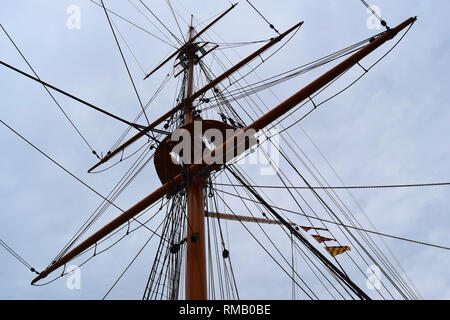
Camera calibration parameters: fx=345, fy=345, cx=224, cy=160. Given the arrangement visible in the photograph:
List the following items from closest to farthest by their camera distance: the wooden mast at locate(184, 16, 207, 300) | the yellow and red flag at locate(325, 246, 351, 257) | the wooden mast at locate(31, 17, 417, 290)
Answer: the wooden mast at locate(184, 16, 207, 300) < the wooden mast at locate(31, 17, 417, 290) < the yellow and red flag at locate(325, 246, 351, 257)

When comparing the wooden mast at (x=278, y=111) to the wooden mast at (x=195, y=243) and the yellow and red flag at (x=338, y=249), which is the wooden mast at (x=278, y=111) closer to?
the wooden mast at (x=195, y=243)

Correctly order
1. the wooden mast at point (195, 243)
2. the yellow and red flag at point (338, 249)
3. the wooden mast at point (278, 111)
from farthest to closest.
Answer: the yellow and red flag at point (338, 249) → the wooden mast at point (278, 111) → the wooden mast at point (195, 243)

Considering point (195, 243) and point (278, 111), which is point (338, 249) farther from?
point (195, 243)

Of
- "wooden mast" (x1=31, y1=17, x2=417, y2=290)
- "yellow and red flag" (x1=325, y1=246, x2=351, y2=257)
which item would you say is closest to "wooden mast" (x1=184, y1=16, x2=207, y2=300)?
"wooden mast" (x1=31, y1=17, x2=417, y2=290)

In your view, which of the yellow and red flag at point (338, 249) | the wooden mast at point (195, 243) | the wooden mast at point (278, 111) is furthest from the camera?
the yellow and red flag at point (338, 249)

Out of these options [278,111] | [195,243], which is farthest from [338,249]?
[195,243]

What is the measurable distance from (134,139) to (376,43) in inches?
236

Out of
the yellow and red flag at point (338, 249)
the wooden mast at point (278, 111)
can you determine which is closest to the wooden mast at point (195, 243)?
the wooden mast at point (278, 111)

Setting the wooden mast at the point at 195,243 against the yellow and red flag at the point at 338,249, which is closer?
the wooden mast at the point at 195,243

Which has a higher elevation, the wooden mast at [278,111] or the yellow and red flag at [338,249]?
the wooden mast at [278,111]

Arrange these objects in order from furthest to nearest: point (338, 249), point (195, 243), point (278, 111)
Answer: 1. point (338, 249)
2. point (278, 111)
3. point (195, 243)

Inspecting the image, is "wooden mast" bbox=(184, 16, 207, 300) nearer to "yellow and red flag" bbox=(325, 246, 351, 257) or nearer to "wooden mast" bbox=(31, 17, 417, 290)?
"wooden mast" bbox=(31, 17, 417, 290)
